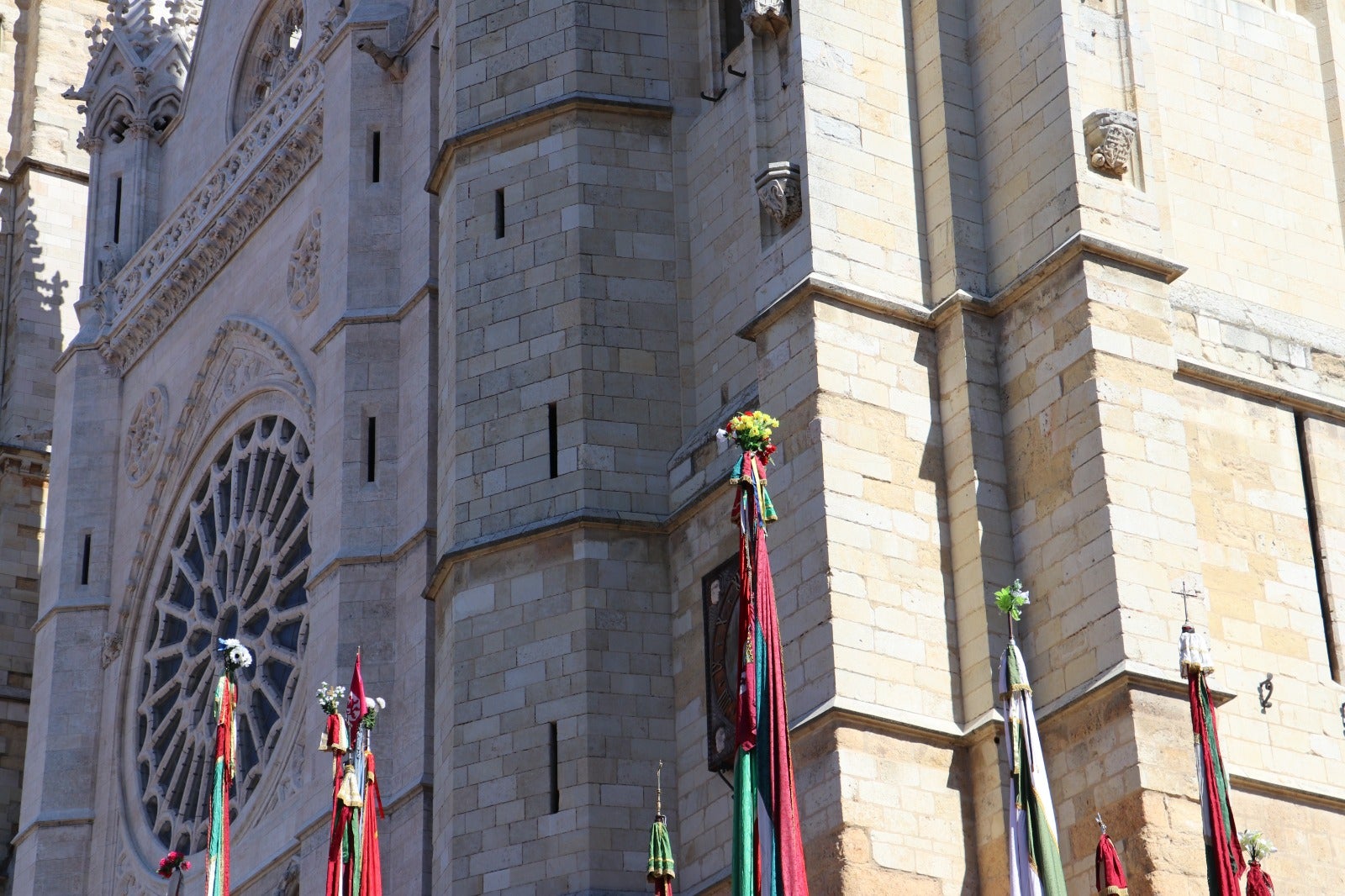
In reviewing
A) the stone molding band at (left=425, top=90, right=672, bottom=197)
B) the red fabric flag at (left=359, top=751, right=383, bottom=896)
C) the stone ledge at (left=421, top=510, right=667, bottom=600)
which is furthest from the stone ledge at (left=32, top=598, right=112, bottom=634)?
the red fabric flag at (left=359, top=751, right=383, bottom=896)

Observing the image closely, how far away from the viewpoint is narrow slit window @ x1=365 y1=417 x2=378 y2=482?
21.7 metres

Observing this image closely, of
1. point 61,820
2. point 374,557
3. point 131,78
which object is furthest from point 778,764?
point 131,78

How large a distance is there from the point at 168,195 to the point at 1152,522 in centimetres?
1499

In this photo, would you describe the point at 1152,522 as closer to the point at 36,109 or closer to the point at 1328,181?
the point at 1328,181

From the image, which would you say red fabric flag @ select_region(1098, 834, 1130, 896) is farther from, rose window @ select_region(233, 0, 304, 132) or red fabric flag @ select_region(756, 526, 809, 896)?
rose window @ select_region(233, 0, 304, 132)

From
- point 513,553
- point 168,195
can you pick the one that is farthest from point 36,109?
point 513,553

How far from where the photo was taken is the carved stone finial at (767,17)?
1798 centimetres

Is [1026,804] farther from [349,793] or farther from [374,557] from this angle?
[374,557]

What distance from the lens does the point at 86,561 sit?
2658 cm

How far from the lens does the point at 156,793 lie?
80.5ft

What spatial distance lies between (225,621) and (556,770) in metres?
7.26

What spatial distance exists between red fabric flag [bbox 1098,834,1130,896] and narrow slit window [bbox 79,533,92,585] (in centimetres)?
1470

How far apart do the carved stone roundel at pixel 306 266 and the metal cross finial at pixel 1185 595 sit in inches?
397

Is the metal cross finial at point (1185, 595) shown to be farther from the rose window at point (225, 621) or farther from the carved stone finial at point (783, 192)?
the rose window at point (225, 621)
